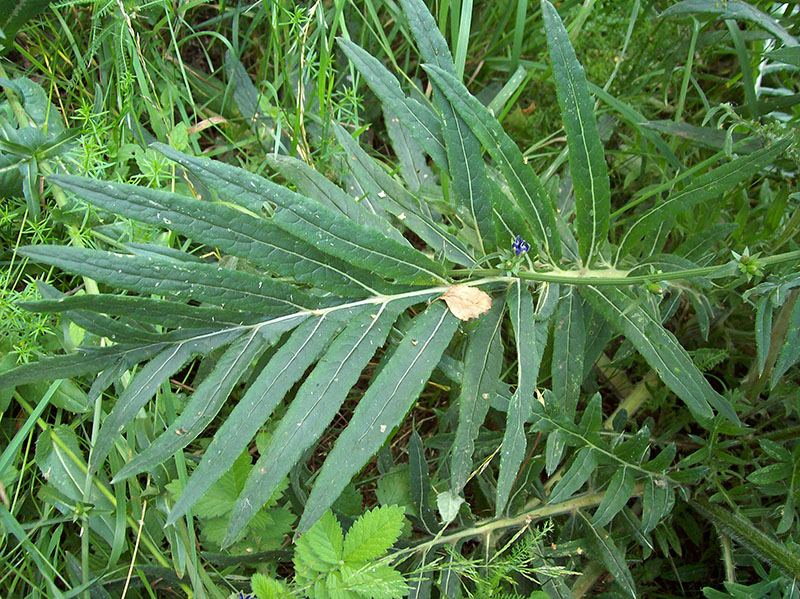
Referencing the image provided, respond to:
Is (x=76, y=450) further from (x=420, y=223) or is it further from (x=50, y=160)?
(x=420, y=223)

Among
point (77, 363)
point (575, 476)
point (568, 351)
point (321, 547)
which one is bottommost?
point (321, 547)

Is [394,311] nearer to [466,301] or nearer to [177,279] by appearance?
[466,301]

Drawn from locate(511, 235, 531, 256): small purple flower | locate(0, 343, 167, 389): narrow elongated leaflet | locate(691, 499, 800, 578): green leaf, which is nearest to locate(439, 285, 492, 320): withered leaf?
locate(511, 235, 531, 256): small purple flower

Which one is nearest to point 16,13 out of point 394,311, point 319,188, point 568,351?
point 319,188

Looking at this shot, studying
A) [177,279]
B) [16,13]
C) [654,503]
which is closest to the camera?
[177,279]

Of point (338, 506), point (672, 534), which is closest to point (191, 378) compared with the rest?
point (338, 506)

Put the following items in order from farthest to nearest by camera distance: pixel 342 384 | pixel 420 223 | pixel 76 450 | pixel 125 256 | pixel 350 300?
pixel 76 450 < pixel 420 223 < pixel 350 300 < pixel 342 384 < pixel 125 256

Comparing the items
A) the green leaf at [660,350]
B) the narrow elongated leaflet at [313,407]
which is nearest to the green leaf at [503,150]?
the green leaf at [660,350]

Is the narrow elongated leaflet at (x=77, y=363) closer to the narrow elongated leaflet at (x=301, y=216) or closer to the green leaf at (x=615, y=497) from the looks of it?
the narrow elongated leaflet at (x=301, y=216)
